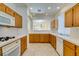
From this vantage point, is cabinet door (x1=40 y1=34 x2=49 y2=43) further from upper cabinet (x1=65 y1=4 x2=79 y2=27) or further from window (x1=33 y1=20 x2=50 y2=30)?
upper cabinet (x1=65 y1=4 x2=79 y2=27)

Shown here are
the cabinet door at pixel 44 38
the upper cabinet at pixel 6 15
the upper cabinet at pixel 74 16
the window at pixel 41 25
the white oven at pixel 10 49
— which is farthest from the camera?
the window at pixel 41 25

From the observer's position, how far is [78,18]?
2768 mm

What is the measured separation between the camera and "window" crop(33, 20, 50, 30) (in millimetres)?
9266

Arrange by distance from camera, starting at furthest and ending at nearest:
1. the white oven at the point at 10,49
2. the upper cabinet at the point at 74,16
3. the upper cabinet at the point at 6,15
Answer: the upper cabinet at the point at 74,16 → the upper cabinet at the point at 6,15 → the white oven at the point at 10,49

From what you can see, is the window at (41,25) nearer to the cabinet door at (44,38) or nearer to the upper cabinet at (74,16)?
the cabinet door at (44,38)

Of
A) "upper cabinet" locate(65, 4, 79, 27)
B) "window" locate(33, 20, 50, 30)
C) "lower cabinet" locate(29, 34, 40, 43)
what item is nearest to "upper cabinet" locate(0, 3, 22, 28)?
"upper cabinet" locate(65, 4, 79, 27)

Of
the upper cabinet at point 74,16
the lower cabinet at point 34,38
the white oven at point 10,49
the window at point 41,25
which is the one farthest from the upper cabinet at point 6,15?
the window at point 41,25

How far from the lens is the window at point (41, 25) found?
927 centimetres

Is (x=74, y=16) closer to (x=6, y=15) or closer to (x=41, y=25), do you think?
(x=6, y=15)

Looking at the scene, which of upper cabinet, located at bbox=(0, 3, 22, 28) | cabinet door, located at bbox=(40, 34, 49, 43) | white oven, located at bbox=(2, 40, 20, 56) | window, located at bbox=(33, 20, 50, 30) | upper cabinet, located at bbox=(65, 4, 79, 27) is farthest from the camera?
window, located at bbox=(33, 20, 50, 30)

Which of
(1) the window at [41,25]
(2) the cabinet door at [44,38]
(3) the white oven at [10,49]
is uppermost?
(1) the window at [41,25]

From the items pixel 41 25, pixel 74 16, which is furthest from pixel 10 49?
pixel 41 25

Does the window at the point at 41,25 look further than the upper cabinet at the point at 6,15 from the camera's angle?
Yes

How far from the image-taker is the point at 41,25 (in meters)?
9.36
